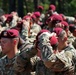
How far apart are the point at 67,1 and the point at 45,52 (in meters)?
23.8

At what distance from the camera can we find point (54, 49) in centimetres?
538

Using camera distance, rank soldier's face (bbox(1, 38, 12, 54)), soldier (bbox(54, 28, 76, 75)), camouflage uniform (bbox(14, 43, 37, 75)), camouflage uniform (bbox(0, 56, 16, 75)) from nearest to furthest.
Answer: camouflage uniform (bbox(14, 43, 37, 75)) → soldier (bbox(54, 28, 76, 75)) → soldier's face (bbox(1, 38, 12, 54)) → camouflage uniform (bbox(0, 56, 16, 75))

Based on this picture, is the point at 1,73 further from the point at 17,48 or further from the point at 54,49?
the point at 54,49

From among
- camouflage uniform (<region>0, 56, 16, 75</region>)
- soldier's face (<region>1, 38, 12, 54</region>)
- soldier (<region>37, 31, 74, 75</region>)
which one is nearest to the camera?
soldier (<region>37, 31, 74, 75</region>)

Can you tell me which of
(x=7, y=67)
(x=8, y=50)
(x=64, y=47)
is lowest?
(x=7, y=67)

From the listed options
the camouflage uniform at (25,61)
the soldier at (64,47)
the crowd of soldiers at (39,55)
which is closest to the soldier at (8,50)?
the crowd of soldiers at (39,55)

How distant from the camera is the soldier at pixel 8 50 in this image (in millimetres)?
5824

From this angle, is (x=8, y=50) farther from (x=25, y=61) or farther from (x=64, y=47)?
(x=64, y=47)

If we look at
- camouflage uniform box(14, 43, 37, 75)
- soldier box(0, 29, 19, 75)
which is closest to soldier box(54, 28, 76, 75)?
camouflage uniform box(14, 43, 37, 75)

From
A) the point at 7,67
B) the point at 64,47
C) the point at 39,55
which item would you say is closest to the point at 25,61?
the point at 39,55

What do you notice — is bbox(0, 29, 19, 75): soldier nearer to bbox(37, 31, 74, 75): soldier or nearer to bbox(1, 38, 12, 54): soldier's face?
bbox(1, 38, 12, 54): soldier's face

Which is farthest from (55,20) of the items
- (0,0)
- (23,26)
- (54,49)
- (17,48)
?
(0,0)

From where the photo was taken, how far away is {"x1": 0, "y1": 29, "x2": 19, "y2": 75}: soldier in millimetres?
5824

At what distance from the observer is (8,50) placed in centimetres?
583
